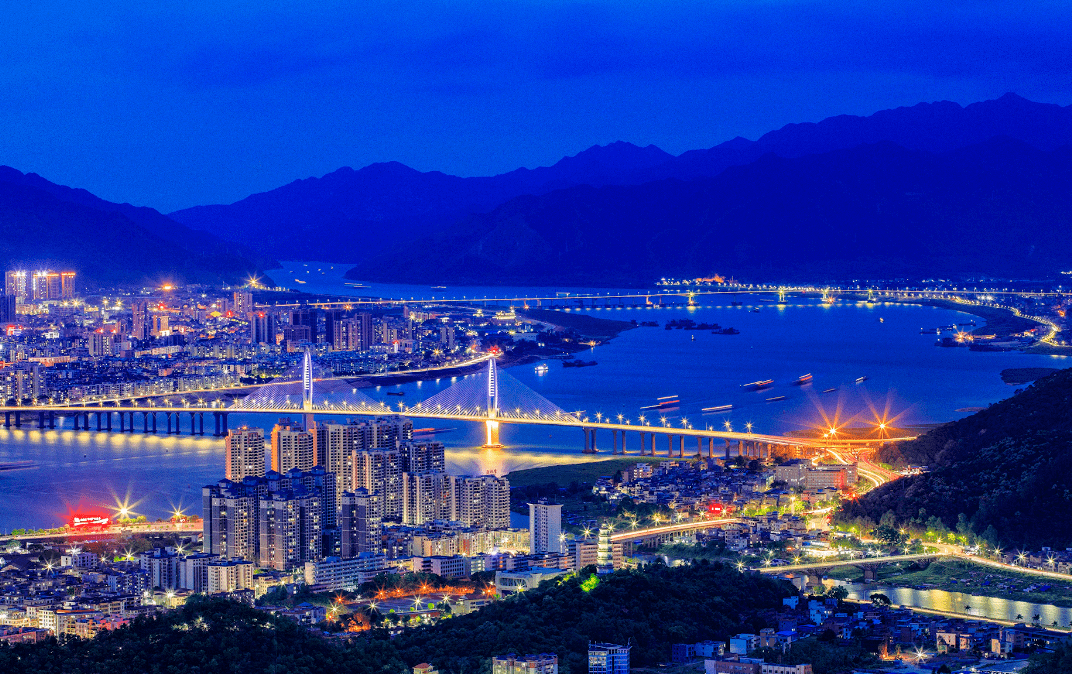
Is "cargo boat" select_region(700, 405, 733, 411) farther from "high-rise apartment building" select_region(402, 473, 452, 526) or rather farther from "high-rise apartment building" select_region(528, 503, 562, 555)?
"high-rise apartment building" select_region(528, 503, 562, 555)

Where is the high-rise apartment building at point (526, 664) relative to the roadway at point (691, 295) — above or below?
below

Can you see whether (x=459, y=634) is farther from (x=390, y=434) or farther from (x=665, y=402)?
(x=665, y=402)

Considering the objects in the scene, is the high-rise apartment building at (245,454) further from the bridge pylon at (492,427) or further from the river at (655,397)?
the bridge pylon at (492,427)

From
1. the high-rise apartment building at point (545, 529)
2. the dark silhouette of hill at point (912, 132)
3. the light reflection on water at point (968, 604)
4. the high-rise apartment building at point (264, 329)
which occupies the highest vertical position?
the dark silhouette of hill at point (912, 132)

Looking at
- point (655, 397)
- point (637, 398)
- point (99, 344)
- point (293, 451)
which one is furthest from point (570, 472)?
point (99, 344)

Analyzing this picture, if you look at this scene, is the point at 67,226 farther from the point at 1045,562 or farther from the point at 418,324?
the point at 1045,562

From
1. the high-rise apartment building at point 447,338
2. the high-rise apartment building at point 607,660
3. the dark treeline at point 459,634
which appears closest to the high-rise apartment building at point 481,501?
the dark treeline at point 459,634

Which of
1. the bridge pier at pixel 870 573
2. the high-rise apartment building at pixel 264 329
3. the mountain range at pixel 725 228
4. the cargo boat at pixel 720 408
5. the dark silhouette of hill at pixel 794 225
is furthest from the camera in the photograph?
the dark silhouette of hill at pixel 794 225

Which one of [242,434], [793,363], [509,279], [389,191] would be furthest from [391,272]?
[242,434]
